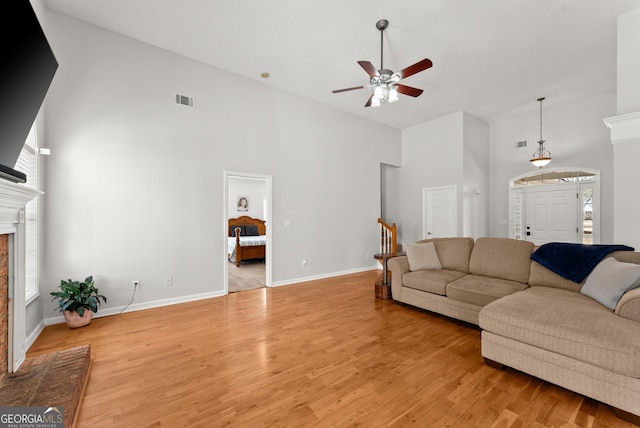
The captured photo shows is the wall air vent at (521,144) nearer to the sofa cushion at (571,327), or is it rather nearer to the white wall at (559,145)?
the white wall at (559,145)

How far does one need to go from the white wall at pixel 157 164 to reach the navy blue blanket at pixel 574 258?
376cm

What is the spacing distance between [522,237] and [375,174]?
3.93 m

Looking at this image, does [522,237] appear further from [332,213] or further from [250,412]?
[250,412]

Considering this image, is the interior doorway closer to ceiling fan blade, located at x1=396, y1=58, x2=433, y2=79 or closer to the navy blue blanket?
ceiling fan blade, located at x1=396, y1=58, x2=433, y2=79

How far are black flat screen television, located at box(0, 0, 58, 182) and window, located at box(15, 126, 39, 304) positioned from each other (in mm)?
1347

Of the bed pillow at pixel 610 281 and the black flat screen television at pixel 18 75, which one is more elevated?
the black flat screen television at pixel 18 75

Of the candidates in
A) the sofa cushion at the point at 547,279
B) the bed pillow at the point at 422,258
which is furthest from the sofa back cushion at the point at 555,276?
the bed pillow at the point at 422,258

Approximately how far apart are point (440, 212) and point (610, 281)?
4.47 m

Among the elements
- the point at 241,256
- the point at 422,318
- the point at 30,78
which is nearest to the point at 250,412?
the point at 422,318

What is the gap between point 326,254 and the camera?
232 inches

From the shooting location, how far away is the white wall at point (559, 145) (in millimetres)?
5438

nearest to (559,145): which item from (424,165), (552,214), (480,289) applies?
(552,214)

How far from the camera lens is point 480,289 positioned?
3.13 metres

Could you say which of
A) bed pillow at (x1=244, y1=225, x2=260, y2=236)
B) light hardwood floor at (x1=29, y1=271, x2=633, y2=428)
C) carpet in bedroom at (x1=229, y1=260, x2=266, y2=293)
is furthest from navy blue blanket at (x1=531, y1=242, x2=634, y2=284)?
bed pillow at (x1=244, y1=225, x2=260, y2=236)
